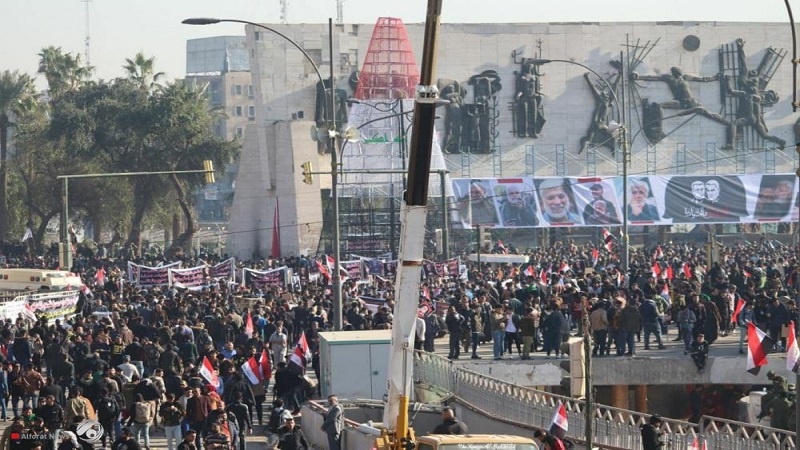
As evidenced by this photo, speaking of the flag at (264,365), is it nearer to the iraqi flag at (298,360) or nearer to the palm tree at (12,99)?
the iraqi flag at (298,360)

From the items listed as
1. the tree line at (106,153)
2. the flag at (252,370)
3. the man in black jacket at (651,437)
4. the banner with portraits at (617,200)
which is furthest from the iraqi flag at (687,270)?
the tree line at (106,153)

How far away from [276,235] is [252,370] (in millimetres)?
49646

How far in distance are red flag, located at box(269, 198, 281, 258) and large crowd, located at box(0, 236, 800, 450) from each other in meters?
30.4

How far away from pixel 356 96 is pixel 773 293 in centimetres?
4484

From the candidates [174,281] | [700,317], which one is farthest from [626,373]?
[174,281]

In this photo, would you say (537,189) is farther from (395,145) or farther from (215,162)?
(215,162)

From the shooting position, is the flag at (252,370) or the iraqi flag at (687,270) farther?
the iraqi flag at (687,270)

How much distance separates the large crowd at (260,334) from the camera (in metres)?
22.1

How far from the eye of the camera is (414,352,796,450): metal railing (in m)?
18.5

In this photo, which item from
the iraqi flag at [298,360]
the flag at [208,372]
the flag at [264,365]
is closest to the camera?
the flag at [208,372]

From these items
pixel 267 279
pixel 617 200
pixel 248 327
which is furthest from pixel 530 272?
pixel 617 200

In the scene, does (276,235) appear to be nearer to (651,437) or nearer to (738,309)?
(738,309)

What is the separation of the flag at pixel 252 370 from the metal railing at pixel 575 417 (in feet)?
8.45

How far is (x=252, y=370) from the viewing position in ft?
84.7
